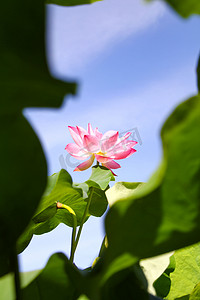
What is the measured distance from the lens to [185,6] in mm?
246

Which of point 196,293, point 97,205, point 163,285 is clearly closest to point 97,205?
point 97,205

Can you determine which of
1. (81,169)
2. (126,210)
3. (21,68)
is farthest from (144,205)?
(81,169)

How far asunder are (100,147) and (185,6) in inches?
29.5

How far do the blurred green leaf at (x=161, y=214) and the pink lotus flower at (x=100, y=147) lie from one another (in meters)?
0.73

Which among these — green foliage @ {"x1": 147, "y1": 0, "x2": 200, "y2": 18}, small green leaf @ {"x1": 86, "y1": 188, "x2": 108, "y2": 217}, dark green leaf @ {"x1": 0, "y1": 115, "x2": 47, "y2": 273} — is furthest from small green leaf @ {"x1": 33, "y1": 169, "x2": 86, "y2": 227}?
green foliage @ {"x1": 147, "y1": 0, "x2": 200, "y2": 18}

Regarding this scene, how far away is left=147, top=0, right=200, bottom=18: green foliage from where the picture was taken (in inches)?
9.4

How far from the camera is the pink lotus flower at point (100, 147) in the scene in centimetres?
98

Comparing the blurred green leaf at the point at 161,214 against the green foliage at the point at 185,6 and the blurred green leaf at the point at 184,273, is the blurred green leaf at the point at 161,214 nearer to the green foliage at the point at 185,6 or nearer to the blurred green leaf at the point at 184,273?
the green foliage at the point at 185,6

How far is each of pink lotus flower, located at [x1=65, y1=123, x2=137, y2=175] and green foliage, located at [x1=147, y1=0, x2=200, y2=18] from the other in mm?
732

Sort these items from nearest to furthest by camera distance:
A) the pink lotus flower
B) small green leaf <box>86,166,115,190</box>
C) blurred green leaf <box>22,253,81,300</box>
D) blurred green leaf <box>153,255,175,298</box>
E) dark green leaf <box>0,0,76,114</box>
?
dark green leaf <box>0,0,76,114</box>, blurred green leaf <box>22,253,81,300</box>, blurred green leaf <box>153,255,175,298</box>, small green leaf <box>86,166,115,190</box>, the pink lotus flower

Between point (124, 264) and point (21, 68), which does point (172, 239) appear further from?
point (21, 68)

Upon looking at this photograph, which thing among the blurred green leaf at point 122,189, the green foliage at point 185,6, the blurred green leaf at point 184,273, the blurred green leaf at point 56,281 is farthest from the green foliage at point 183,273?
Answer: the green foliage at point 185,6

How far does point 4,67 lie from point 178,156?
0.12 m

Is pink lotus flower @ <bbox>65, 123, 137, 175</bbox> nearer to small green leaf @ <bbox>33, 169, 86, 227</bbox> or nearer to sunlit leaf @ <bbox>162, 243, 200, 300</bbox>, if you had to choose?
small green leaf @ <bbox>33, 169, 86, 227</bbox>
